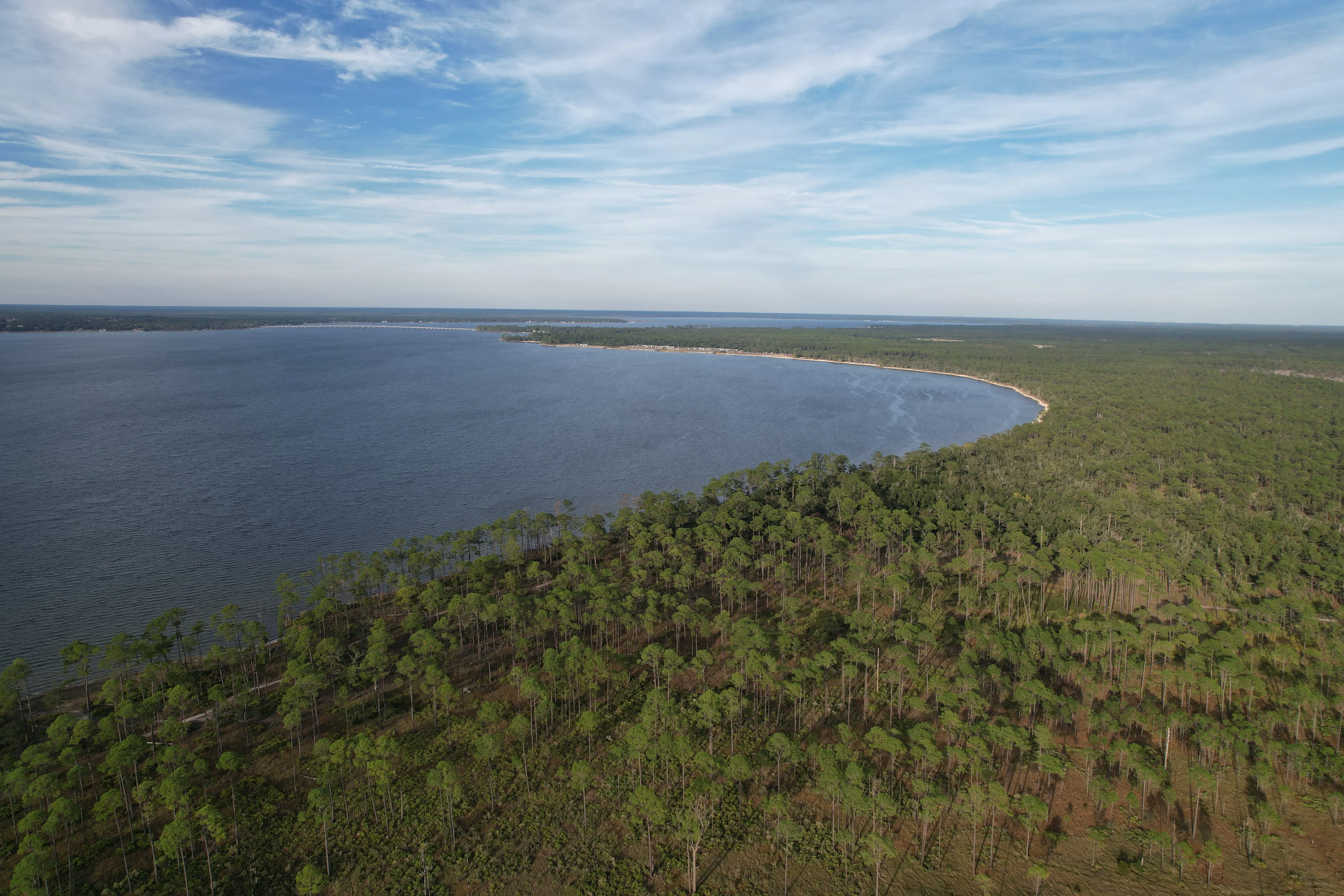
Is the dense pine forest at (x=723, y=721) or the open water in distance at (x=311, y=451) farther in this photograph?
the open water in distance at (x=311, y=451)

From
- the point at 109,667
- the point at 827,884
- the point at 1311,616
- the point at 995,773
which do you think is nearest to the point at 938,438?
the point at 1311,616

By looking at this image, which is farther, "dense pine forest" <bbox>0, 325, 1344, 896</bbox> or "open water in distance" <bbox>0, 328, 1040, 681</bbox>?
"open water in distance" <bbox>0, 328, 1040, 681</bbox>

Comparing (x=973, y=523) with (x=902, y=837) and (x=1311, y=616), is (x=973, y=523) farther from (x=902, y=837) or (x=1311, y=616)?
(x=902, y=837)

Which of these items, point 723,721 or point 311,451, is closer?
point 723,721

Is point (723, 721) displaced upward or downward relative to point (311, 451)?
downward
